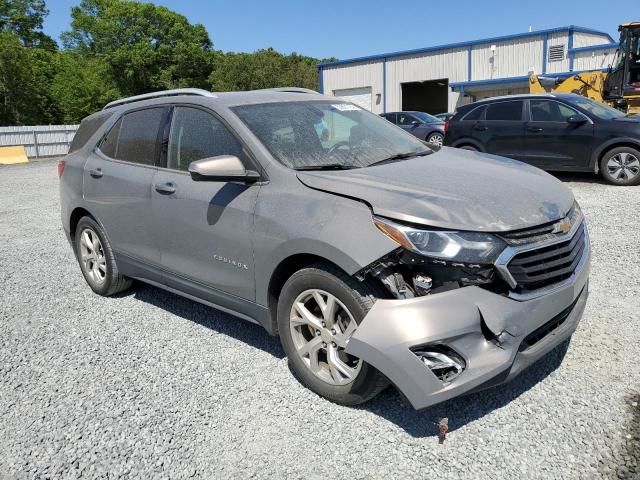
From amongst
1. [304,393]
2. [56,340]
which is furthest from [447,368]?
[56,340]

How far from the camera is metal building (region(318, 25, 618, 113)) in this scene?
29031 mm

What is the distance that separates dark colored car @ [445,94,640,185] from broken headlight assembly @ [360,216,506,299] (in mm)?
8229

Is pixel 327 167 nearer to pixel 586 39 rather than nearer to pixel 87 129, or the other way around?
pixel 87 129

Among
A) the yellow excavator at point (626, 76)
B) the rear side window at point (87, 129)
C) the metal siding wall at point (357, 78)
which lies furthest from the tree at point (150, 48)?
the rear side window at point (87, 129)

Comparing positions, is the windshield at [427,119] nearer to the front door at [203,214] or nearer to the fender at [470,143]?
the fender at [470,143]

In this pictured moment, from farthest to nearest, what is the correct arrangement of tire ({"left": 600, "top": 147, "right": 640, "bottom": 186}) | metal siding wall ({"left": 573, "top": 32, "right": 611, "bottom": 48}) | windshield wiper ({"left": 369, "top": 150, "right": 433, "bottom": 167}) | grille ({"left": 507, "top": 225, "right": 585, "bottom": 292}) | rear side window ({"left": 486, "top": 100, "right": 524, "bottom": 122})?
metal siding wall ({"left": 573, "top": 32, "right": 611, "bottom": 48}) < rear side window ({"left": 486, "top": 100, "right": 524, "bottom": 122}) < tire ({"left": 600, "top": 147, "right": 640, "bottom": 186}) < windshield wiper ({"left": 369, "top": 150, "right": 433, "bottom": 167}) < grille ({"left": 507, "top": 225, "right": 585, "bottom": 292})

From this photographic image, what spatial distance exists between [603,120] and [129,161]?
27.7 feet

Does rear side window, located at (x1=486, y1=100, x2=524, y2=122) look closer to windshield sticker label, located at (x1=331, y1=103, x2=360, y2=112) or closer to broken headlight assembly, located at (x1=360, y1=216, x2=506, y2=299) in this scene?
windshield sticker label, located at (x1=331, y1=103, x2=360, y2=112)

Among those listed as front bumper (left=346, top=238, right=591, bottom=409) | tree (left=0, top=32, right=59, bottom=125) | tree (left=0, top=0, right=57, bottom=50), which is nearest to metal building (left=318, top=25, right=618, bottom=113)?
tree (left=0, top=32, right=59, bottom=125)

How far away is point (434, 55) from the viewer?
34.1 meters

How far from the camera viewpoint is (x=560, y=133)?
9.97 meters

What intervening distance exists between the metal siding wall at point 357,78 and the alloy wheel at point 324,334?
113 feet

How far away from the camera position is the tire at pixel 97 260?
482 centimetres

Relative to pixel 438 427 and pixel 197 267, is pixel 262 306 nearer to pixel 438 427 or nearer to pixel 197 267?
pixel 197 267
